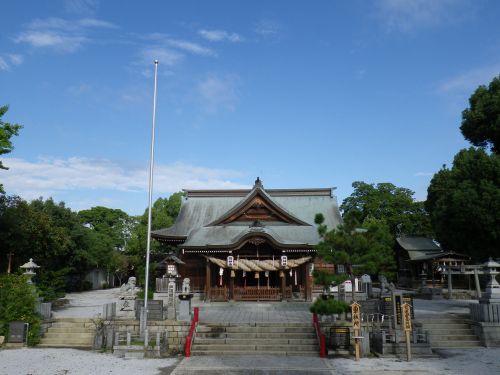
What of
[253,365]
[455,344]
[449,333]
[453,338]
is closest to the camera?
[253,365]

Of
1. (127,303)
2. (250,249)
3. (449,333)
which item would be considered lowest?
(449,333)

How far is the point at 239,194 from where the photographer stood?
1501 inches

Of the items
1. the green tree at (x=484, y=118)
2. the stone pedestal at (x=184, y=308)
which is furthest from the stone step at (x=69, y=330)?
the green tree at (x=484, y=118)

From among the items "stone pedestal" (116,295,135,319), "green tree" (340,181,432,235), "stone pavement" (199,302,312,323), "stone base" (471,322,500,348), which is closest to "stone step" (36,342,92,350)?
"stone pedestal" (116,295,135,319)

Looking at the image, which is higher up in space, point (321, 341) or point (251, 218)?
point (251, 218)

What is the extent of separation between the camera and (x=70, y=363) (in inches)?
532

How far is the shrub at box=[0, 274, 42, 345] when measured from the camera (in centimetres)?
1648

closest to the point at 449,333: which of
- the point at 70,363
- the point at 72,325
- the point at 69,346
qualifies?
the point at 70,363

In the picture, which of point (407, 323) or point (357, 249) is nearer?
point (407, 323)

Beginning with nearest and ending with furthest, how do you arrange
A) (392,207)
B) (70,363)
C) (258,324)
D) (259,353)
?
(70,363) → (259,353) → (258,324) → (392,207)

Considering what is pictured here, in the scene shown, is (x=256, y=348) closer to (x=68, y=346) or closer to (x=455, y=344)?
(x=68, y=346)

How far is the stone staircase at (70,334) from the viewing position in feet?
55.1

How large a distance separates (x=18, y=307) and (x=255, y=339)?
999 cm

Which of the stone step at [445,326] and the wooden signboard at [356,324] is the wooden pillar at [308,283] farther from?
the wooden signboard at [356,324]
